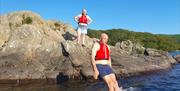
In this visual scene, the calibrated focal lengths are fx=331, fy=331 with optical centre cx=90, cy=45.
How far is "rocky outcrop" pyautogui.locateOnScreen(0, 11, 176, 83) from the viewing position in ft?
78.8

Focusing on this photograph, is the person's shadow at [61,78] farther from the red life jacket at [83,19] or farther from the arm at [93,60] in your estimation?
the arm at [93,60]

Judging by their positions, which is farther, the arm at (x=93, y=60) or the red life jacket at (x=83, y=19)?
the red life jacket at (x=83, y=19)

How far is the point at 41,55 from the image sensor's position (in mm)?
25734

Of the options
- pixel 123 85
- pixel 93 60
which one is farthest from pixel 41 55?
pixel 93 60

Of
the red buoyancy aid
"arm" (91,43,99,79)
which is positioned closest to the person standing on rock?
the red buoyancy aid

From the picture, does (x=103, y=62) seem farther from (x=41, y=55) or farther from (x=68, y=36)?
(x=68, y=36)

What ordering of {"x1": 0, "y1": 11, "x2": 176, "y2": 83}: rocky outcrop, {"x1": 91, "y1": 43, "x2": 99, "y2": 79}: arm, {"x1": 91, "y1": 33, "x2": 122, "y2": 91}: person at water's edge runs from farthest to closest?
{"x1": 0, "y1": 11, "x2": 176, "y2": 83}: rocky outcrop, {"x1": 91, "y1": 33, "x2": 122, "y2": 91}: person at water's edge, {"x1": 91, "y1": 43, "x2": 99, "y2": 79}: arm

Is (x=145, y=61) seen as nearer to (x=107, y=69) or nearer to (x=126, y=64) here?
(x=126, y=64)

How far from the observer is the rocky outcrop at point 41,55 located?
78.8 feet

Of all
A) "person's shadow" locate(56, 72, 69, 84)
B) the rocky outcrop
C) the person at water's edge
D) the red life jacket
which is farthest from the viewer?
the red life jacket

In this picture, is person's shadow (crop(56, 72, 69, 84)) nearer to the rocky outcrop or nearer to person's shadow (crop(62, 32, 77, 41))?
the rocky outcrop

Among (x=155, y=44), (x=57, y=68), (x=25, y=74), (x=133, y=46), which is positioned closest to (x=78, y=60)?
(x=57, y=68)

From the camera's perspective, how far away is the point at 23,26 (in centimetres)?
2664

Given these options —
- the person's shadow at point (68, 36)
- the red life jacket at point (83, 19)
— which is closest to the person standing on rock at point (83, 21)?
the red life jacket at point (83, 19)
